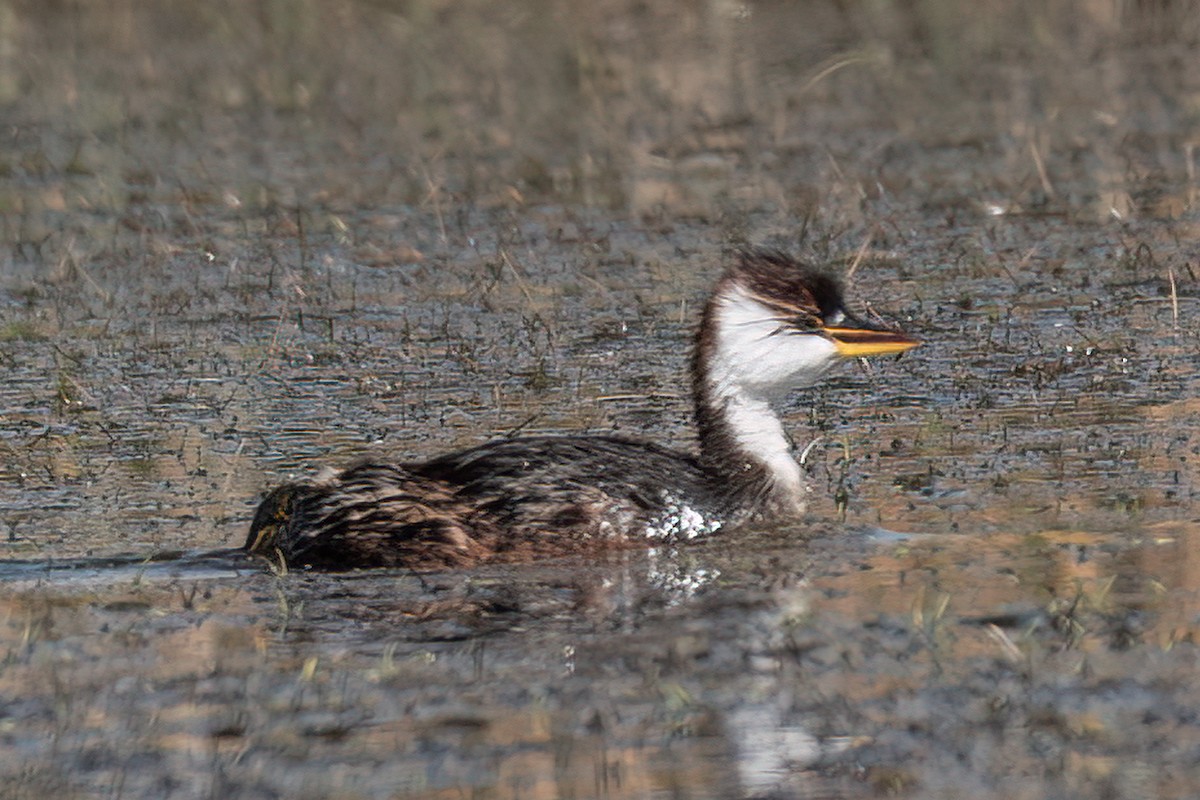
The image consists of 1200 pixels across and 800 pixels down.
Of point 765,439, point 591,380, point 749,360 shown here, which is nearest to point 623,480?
point 765,439

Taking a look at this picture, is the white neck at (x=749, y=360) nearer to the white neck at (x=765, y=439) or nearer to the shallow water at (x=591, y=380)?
the white neck at (x=765, y=439)

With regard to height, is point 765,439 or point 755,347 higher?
point 755,347

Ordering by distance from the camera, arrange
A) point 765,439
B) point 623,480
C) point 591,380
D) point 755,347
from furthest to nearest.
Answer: point 591,380 → point 755,347 → point 765,439 → point 623,480

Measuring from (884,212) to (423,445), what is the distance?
526cm

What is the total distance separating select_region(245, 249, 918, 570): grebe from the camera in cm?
835

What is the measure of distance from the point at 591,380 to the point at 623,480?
2.32m

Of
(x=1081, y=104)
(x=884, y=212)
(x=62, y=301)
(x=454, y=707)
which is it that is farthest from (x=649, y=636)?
(x=1081, y=104)

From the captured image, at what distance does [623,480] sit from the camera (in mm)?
8641

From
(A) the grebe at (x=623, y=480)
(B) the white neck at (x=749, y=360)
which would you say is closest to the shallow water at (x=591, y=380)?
(A) the grebe at (x=623, y=480)

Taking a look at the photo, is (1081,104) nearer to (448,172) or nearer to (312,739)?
(448,172)

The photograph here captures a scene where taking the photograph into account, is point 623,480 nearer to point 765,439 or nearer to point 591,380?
point 765,439

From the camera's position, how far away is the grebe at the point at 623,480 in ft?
27.4

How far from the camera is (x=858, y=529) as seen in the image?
850cm

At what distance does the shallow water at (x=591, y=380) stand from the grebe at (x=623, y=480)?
17 centimetres
